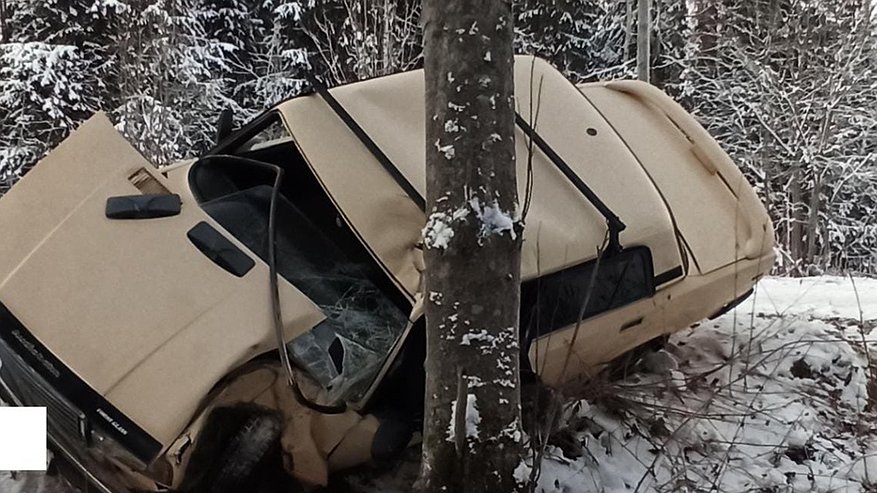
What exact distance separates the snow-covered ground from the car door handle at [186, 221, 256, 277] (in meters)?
0.80

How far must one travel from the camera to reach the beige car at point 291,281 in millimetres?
2139

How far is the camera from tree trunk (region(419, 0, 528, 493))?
2.05 meters

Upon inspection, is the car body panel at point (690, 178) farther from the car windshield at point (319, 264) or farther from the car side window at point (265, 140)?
the car side window at point (265, 140)

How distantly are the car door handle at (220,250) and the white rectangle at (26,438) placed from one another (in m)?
0.61

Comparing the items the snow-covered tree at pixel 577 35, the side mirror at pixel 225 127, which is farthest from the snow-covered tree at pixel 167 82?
the side mirror at pixel 225 127

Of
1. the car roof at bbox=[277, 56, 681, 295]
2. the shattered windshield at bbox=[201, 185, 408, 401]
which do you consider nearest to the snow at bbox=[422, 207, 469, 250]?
the car roof at bbox=[277, 56, 681, 295]

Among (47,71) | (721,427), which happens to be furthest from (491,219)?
(47,71)

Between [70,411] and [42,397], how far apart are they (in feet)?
0.47

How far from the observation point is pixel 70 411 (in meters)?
2.12

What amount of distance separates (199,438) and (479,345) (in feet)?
2.50

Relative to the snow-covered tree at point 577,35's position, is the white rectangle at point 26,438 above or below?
below

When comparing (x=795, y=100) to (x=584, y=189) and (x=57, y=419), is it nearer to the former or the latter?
(x=584, y=189)

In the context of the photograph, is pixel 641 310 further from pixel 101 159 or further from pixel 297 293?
pixel 101 159

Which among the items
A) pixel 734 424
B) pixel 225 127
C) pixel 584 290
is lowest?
pixel 734 424
